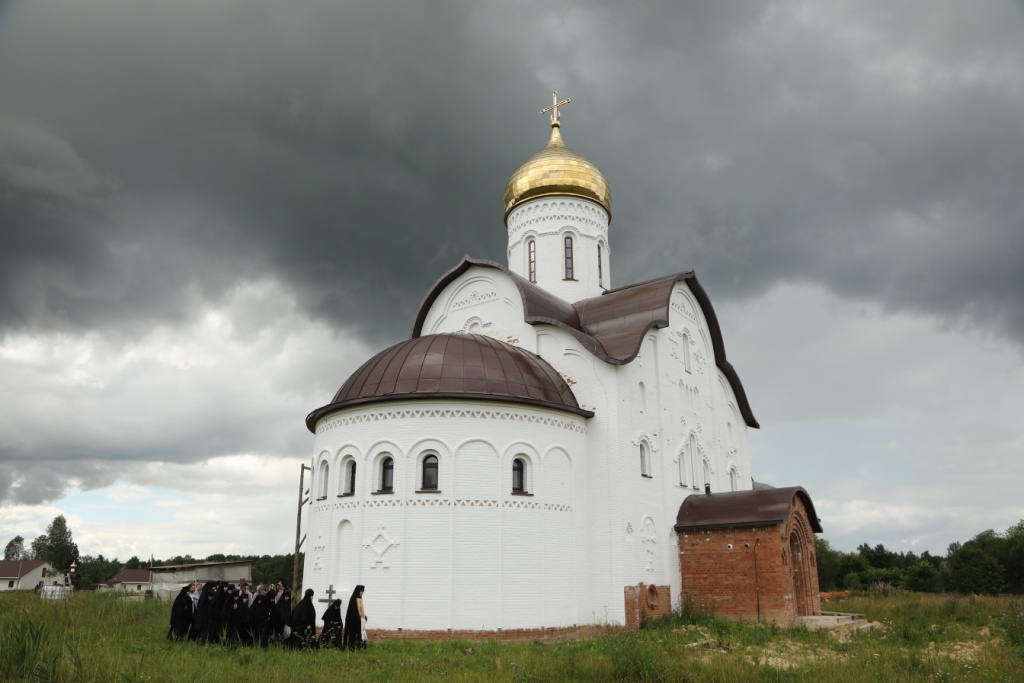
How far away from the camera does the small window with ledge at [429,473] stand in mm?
13688

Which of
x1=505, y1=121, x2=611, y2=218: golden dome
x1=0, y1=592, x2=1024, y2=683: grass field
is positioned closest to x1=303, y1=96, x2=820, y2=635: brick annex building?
x1=0, y1=592, x2=1024, y2=683: grass field

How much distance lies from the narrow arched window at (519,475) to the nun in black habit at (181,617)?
5.69m

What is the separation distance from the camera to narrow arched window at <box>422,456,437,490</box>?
13695 mm

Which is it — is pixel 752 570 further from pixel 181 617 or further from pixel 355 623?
pixel 181 617

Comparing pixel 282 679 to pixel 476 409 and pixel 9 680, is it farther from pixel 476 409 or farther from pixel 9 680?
pixel 476 409

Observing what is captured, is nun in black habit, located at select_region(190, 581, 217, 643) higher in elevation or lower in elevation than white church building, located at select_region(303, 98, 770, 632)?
lower

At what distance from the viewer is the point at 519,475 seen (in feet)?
46.7

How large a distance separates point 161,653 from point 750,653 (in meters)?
8.29

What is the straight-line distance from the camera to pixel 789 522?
15.8m

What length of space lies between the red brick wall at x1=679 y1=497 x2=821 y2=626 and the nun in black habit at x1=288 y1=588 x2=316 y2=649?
27.8 feet

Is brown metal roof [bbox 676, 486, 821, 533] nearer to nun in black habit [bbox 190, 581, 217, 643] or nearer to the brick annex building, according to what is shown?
the brick annex building

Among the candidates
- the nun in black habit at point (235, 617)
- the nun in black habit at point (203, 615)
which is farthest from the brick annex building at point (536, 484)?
the nun in black habit at point (203, 615)

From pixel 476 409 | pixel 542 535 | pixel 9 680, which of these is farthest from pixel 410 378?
pixel 9 680

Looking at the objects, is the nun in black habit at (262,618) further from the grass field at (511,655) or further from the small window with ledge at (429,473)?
the small window with ledge at (429,473)
